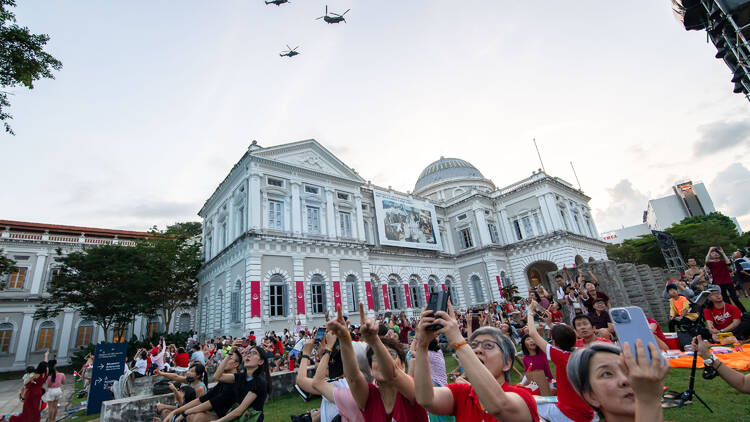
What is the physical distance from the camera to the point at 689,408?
13.4ft

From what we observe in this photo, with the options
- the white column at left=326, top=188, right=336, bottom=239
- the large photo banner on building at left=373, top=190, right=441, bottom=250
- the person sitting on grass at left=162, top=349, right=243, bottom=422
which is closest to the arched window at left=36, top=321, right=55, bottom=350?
the white column at left=326, top=188, right=336, bottom=239

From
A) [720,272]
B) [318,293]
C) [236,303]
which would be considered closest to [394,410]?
[720,272]

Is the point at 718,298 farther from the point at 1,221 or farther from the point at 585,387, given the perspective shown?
the point at 1,221

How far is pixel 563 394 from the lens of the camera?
10.1 feet

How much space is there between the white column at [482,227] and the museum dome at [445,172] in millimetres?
7104

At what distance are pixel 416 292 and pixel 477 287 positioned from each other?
19.5 ft

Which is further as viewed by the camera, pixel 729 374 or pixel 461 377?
pixel 461 377

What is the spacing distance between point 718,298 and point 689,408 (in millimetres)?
2962

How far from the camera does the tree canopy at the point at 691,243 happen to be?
35.1 meters

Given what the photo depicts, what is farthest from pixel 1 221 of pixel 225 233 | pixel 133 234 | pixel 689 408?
pixel 689 408

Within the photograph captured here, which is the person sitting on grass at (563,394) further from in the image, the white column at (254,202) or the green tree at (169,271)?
the green tree at (169,271)

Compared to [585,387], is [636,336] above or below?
above

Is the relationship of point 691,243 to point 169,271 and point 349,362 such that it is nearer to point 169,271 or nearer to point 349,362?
point 349,362

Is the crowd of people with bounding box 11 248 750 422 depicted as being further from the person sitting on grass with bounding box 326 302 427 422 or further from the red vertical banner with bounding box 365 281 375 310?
the red vertical banner with bounding box 365 281 375 310
